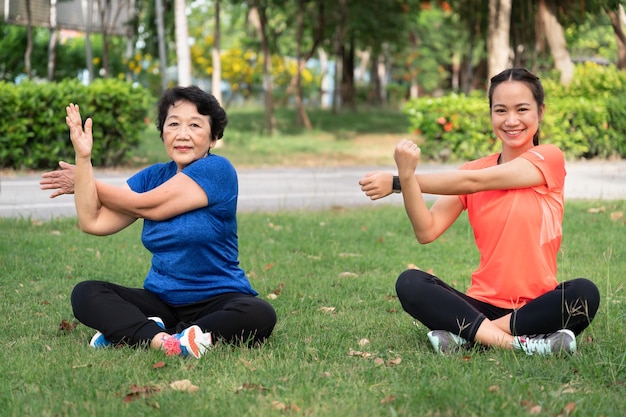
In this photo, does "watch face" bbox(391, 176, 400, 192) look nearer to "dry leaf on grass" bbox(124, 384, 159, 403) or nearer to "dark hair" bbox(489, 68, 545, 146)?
"dark hair" bbox(489, 68, 545, 146)

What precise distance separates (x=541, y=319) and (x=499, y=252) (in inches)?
14.0

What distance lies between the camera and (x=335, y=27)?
84.2ft

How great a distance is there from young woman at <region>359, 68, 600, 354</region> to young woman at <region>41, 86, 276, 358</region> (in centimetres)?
87

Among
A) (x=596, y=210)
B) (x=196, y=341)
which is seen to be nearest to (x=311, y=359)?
(x=196, y=341)

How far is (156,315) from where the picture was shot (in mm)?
4398

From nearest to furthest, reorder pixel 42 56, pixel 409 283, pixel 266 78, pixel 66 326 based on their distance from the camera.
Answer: pixel 409 283 → pixel 66 326 → pixel 266 78 → pixel 42 56

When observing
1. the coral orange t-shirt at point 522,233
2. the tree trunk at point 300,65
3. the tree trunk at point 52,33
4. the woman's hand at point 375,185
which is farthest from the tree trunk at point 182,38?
the woman's hand at point 375,185

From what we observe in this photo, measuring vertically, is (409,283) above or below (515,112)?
below

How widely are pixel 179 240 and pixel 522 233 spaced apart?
5.36 ft

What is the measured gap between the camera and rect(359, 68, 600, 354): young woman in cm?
395

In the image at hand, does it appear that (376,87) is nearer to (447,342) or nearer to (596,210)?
(596,210)

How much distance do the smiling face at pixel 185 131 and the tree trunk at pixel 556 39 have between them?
651 inches

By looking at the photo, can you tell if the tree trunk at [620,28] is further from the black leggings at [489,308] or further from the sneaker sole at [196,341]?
the sneaker sole at [196,341]

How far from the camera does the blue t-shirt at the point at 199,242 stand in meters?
4.26
